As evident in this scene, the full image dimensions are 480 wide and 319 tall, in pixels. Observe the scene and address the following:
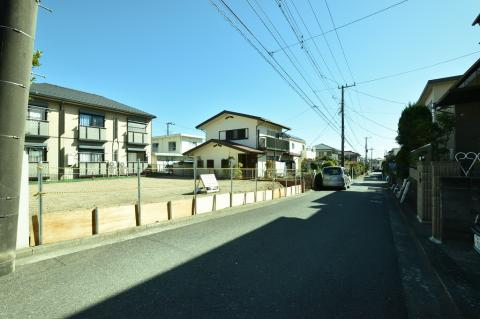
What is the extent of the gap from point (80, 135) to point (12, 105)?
21004 millimetres

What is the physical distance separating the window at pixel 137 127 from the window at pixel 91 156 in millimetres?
3738

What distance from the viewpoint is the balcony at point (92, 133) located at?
2244cm

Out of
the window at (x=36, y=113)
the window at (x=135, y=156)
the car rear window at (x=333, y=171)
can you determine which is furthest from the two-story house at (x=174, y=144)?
the car rear window at (x=333, y=171)

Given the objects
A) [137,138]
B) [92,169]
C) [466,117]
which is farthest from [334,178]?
[92,169]

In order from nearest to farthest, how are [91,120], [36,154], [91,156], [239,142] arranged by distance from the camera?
[36,154], [91,156], [91,120], [239,142]

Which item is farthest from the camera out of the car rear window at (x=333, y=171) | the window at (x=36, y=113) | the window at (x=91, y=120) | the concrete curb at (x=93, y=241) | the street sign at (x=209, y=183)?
the window at (x=91, y=120)

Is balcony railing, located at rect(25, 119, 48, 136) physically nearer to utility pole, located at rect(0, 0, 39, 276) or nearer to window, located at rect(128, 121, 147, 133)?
window, located at rect(128, 121, 147, 133)

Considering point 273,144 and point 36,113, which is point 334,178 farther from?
point 36,113

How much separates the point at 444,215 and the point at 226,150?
79.3 feet

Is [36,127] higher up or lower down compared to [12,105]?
higher up

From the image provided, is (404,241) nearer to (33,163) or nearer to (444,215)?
(444,215)

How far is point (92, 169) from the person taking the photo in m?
22.7

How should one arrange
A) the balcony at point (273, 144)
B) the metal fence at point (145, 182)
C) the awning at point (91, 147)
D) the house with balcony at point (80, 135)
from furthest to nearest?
the balcony at point (273, 144) → the awning at point (91, 147) → the house with balcony at point (80, 135) → the metal fence at point (145, 182)

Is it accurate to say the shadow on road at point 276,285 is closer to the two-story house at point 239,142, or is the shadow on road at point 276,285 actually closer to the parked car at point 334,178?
the parked car at point 334,178
